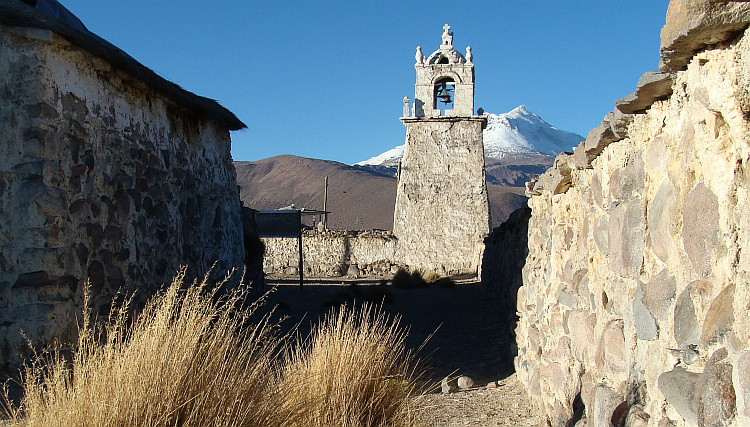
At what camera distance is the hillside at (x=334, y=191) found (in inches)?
2212

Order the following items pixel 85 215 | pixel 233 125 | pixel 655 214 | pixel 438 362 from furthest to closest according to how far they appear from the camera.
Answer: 1. pixel 233 125
2. pixel 438 362
3. pixel 85 215
4. pixel 655 214

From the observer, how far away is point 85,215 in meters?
4.64

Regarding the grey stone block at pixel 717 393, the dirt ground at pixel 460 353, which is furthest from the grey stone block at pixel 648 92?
the dirt ground at pixel 460 353

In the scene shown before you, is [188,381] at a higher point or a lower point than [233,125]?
lower

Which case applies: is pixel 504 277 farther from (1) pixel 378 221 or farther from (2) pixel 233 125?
(1) pixel 378 221

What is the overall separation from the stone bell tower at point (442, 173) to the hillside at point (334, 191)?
23.9 meters

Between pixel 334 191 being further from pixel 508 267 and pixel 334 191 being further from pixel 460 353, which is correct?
pixel 460 353

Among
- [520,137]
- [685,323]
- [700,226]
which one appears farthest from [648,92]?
[520,137]

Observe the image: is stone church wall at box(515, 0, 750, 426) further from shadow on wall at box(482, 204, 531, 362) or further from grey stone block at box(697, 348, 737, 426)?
shadow on wall at box(482, 204, 531, 362)

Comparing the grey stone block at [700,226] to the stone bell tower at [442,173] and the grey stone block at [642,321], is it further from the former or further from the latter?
the stone bell tower at [442,173]

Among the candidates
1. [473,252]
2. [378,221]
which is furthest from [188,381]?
[378,221]

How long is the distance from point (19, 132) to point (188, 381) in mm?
2640

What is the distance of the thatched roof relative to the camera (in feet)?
13.7

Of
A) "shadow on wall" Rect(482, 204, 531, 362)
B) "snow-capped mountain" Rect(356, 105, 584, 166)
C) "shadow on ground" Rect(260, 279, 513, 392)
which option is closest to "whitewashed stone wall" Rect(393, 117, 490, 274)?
"shadow on ground" Rect(260, 279, 513, 392)
